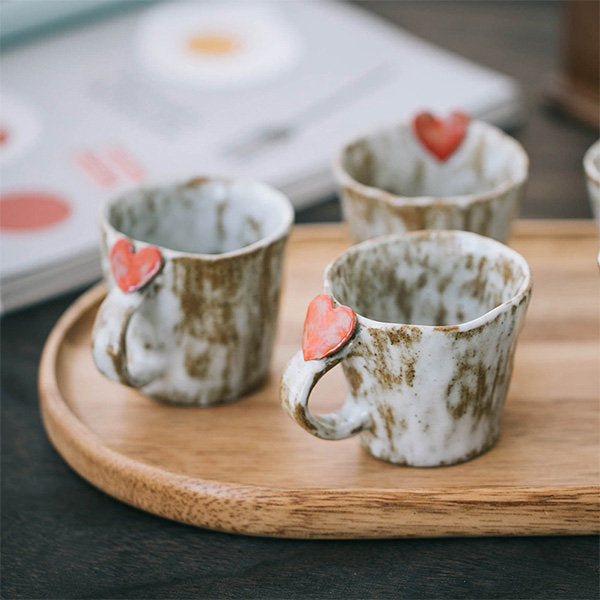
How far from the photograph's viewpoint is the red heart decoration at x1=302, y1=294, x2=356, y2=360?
0.45 meters

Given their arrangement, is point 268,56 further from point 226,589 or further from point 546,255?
point 226,589

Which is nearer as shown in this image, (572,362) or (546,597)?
(546,597)

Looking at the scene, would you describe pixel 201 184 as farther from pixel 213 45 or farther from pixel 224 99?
pixel 213 45

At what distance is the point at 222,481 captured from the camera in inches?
19.5

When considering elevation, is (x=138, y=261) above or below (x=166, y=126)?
above

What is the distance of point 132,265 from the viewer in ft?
1.70

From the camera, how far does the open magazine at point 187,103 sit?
0.78 meters

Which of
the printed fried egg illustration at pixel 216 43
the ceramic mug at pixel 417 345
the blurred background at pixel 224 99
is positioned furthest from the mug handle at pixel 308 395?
the printed fried egg illustration at pixel 216 43

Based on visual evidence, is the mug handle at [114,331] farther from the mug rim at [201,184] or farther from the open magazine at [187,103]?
the open magazine at [187,103]

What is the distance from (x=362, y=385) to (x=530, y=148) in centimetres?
53

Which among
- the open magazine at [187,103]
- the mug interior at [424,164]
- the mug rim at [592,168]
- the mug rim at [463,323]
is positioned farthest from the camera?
the open magazine at [187,103]

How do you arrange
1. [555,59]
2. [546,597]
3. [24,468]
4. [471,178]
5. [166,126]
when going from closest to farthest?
[546,597]
[24,468]
[471,178]
[166,126]
[555,59]

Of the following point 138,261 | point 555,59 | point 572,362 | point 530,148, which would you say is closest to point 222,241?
point 138,261

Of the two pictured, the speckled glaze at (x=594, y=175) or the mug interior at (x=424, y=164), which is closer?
the speckled glaze at (x=594, y=175)
